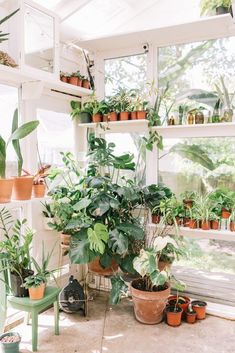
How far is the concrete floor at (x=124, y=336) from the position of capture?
2.43m

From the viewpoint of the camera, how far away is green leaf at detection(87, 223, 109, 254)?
2590 millimetres

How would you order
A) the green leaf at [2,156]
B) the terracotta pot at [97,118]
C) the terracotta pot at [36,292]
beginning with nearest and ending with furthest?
the green leaf at [2,156] < the terracotta pot at [36,292] < the terracotta pot at [97,118]

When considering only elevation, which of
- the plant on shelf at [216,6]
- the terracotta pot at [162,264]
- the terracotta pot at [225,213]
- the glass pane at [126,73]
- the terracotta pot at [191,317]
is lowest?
the terracotta pot at [191,317]

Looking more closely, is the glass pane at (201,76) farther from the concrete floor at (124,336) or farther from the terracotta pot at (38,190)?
the concrete floor at (124,336)

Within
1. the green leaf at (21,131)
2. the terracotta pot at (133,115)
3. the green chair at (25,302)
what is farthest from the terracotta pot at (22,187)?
the terracotta pot at (133,115)

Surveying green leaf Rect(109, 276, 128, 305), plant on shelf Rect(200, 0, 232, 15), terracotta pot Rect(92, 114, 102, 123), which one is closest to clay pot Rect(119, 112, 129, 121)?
terracotta pot Rect(92, 114, 102, 123)

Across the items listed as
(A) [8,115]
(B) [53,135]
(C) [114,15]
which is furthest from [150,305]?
(C) [114,15]

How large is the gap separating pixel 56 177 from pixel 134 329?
144 cm

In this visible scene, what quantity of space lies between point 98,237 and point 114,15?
1.99m

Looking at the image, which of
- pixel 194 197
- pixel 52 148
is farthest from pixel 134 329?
pixel 52 148

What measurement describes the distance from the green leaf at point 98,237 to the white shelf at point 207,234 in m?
0.71

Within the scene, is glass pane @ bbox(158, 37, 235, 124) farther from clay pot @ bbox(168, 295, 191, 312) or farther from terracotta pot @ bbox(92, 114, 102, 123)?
clay pot @ bbox(168, 295, 191, 312)

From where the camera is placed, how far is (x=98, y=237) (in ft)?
8.57

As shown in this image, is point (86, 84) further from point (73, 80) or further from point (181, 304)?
point (181, 304)
